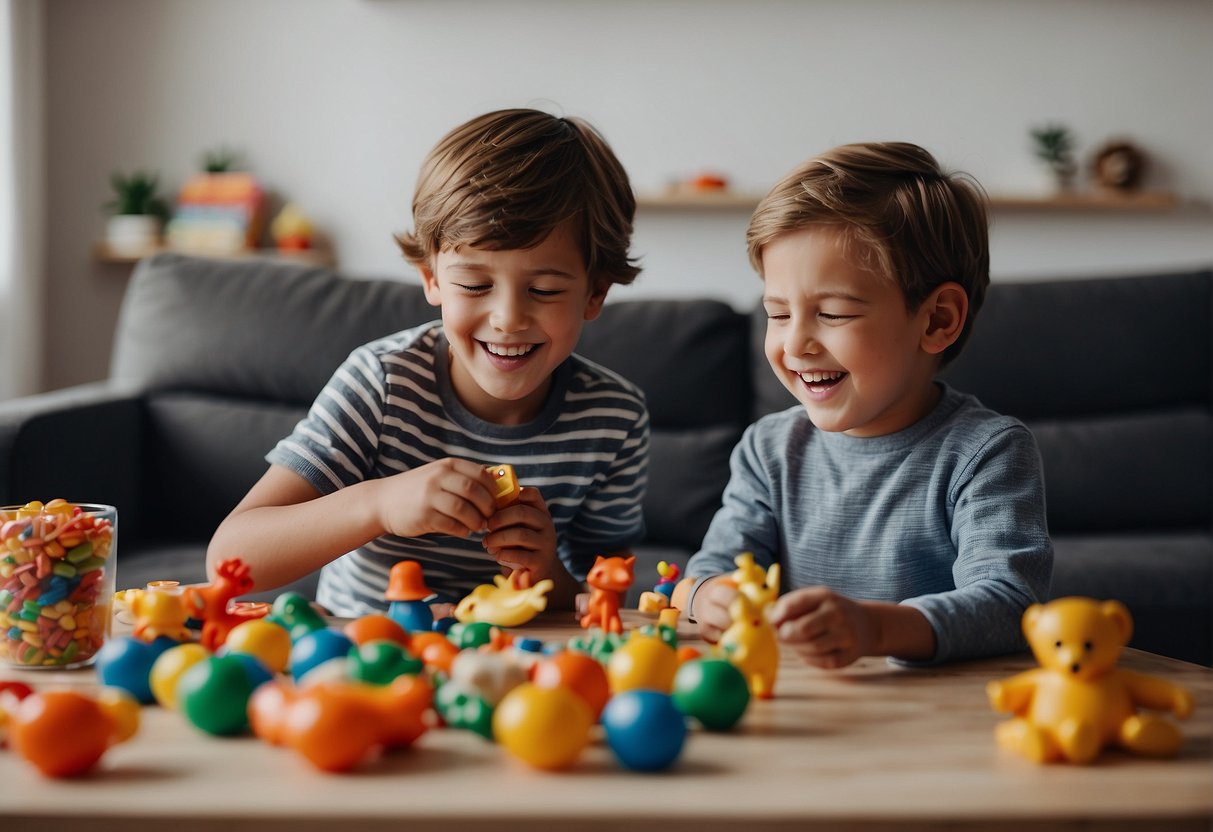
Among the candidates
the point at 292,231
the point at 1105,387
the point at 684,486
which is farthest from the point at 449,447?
the point at 292,231

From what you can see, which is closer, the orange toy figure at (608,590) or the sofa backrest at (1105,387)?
the orange toy figure at (608,590)

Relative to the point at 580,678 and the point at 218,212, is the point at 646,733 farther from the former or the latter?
the point at 218,212

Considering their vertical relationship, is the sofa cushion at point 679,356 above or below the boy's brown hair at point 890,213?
below

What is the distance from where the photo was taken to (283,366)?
2066 mm

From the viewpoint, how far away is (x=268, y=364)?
2.07 metres

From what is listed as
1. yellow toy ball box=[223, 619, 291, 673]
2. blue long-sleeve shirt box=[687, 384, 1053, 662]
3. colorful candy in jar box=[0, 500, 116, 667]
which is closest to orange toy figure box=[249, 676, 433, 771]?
yellow toy ball box=[223, 619, 291, 673]

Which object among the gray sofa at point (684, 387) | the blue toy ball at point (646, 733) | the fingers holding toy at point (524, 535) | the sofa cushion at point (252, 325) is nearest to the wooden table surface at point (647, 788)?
the blue toy ball at point (646, 733)

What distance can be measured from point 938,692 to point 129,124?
10.1 ft

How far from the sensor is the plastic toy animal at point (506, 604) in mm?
826

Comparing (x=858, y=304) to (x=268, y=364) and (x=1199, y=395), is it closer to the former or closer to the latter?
(x=268, y=364)

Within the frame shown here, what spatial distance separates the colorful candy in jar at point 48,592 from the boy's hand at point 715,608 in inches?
16.4

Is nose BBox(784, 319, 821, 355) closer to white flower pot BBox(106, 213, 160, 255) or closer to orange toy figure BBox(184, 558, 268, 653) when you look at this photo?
orange toy figure BBox(184, 558, 268, 653)

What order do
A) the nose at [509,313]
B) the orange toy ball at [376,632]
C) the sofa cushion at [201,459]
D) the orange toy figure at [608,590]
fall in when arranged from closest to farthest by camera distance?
the orange toy ball at [376,632]
the orange toy figure at [608,590]
the nose at [509,313]
the sofa cushion at [201,459]

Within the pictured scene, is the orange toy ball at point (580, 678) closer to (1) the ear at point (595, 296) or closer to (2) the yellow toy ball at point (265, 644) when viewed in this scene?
(2) the yellow toy ball at point (265, 644)
